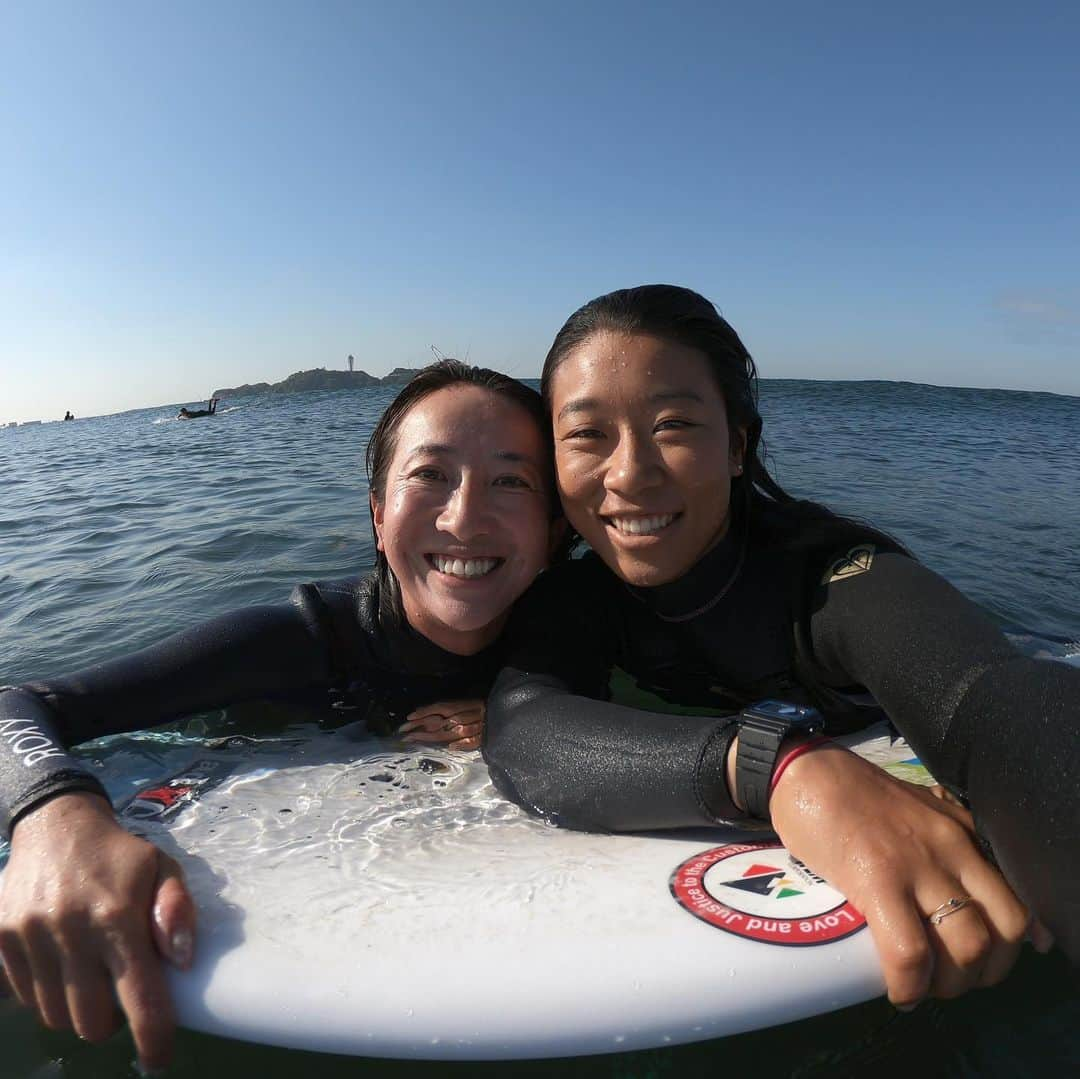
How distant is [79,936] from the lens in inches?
52.4

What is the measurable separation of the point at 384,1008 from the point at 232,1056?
0.42 m

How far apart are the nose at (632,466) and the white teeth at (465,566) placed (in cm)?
45

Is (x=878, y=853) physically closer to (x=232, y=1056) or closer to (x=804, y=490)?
(x=232, y=1056)

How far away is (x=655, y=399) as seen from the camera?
2.20 metres

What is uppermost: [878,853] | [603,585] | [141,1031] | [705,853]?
[603,585]

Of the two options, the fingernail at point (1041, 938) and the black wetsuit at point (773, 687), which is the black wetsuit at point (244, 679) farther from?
the fingernail at point (1041, 938)

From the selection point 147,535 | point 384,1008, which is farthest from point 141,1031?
point 147,535

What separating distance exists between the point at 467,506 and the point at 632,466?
0.50m

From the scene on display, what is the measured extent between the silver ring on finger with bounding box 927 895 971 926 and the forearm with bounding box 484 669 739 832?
1.36 feet

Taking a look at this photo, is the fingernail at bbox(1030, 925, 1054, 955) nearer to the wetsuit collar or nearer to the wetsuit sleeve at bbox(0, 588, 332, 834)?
the wetsuit collar

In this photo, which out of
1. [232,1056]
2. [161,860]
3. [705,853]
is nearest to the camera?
[232,1056]

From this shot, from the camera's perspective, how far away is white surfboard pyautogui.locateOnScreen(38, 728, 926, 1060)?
127 centimetres

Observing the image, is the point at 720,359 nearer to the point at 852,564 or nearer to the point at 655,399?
the point at 655,399

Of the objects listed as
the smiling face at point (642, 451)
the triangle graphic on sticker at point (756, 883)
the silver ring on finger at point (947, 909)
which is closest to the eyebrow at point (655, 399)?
the smiling face at point (642, 451)
